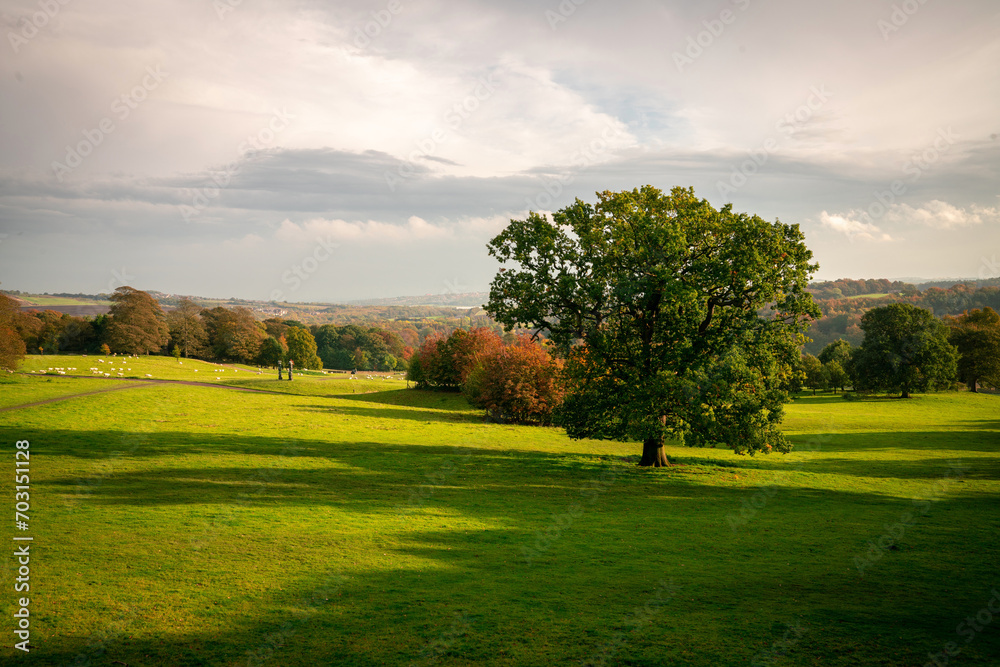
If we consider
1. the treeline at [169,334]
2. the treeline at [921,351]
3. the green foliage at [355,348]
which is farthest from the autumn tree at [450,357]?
the green foliage at [355,348]

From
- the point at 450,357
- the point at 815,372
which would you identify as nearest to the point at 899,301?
the point at 815,372

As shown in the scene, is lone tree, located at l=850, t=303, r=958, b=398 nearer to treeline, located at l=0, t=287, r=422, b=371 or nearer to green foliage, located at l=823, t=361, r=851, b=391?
Result: green foliage, located at l=823, t=361, r=851, b=391

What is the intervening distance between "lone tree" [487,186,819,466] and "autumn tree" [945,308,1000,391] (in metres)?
52.6

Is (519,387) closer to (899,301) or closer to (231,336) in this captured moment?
(231,336)

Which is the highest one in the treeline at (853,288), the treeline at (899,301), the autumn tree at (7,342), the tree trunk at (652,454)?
the treeline at (853,288)

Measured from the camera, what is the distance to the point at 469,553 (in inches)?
474

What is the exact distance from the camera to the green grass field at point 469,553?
768cm

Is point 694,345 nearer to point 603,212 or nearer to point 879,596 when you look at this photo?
point 603,212

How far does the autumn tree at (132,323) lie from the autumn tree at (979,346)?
324 ft

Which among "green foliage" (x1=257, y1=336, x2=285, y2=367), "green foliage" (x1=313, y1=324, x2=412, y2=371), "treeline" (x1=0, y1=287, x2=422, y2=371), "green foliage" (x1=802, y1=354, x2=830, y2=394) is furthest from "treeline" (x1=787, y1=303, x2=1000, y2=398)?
"green foliage" (x1=313, y1=324, x2=412, y2=371)

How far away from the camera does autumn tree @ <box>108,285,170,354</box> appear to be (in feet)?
234

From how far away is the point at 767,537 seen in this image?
47.8ft

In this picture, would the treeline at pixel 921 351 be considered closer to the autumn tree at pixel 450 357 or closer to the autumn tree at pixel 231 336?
the autumn tree at pixel 450 357

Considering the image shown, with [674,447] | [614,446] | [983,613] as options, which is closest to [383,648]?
[983,613]
